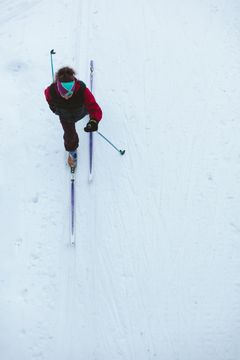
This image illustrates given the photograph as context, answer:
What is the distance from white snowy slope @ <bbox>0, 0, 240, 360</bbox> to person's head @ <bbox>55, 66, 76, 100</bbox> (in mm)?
1655

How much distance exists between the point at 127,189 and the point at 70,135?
A: 1.12 metres

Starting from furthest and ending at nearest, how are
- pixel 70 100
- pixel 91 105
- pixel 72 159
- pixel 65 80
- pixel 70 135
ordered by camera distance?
pixel 72 159
pixel 70 135
pixel 91 105
pixel 70 100
pixel 65 80

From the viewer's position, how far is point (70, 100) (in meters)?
3.92

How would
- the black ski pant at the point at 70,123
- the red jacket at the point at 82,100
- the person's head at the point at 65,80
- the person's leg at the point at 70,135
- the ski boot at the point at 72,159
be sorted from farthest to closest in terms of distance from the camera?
the ski boot at the point at 72,159
the person's leg at the point at 70,135
the black ski pant at the point at 70,123
the red jacket at the point at 82,100
the person's head at the point at 65,80

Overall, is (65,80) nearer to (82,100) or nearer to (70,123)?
(82,100)

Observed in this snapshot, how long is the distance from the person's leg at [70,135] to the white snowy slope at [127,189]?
0.50 m

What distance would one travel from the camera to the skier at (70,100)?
11.8ft

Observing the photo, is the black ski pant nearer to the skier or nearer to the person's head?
the skier

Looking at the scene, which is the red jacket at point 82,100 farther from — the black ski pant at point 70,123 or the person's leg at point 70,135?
the person's leg at point 70,135

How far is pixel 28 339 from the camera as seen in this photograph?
4176mm

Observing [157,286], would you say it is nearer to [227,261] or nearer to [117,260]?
[117,260]

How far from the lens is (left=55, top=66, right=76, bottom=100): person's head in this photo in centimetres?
357

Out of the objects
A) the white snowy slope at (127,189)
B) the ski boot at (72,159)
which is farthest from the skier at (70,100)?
the white snowy slope at (127,189)

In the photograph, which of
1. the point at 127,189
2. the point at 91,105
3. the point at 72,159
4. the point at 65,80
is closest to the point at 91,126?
the point at 91,105
